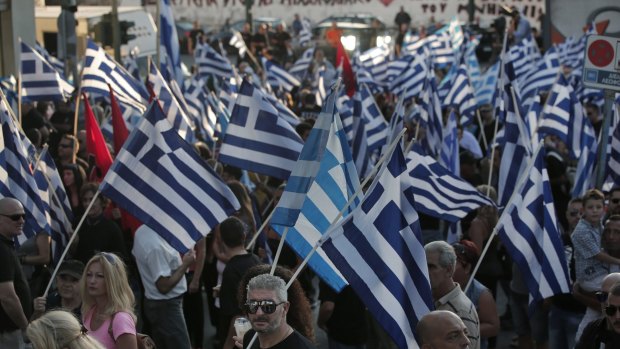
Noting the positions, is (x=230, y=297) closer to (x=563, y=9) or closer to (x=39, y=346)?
(x=39, y=346)

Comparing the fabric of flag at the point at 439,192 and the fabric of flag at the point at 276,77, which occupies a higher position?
the fabric of flag at the point at 439,192

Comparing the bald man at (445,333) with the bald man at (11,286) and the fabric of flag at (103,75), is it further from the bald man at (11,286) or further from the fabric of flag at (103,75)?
the fabric of flag at (103,75)

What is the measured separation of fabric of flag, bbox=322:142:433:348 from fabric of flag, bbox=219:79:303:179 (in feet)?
8.81

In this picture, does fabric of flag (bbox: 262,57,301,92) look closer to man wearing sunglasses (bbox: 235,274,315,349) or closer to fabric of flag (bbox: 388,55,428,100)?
fabric of flag (bbox: 388,55,428,100)

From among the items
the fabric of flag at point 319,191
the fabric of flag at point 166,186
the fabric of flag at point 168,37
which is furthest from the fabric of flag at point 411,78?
the fabric of flag at point 319,191

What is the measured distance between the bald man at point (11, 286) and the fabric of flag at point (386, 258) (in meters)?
2.39

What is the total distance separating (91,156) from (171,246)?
4913 mm

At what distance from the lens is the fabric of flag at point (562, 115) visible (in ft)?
51.1

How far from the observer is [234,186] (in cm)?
1159

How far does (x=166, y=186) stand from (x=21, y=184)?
1.59 meters

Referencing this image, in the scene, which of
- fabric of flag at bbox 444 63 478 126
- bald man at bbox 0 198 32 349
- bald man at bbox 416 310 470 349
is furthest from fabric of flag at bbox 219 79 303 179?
fabric of flag at bbox 444 63 478 126

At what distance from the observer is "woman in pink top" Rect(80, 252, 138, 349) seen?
287 inches

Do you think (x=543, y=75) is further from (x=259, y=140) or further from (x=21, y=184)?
(x=21, y=184)

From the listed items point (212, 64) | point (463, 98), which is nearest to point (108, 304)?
point (463, 98)
